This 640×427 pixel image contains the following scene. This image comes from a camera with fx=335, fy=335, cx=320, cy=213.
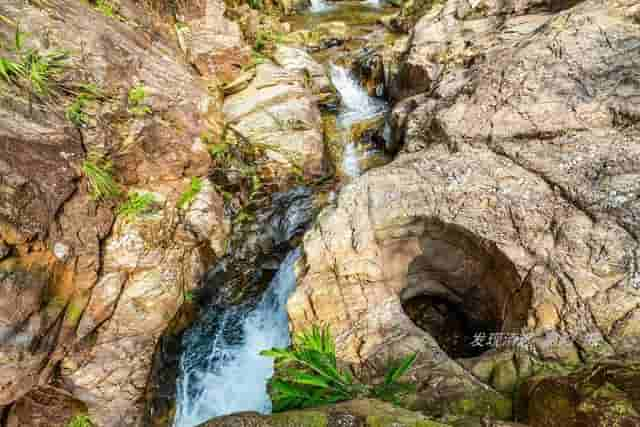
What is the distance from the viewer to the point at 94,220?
4430mm

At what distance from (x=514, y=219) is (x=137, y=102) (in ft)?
18.4

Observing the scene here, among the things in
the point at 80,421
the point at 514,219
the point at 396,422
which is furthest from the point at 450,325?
the point at 80,421

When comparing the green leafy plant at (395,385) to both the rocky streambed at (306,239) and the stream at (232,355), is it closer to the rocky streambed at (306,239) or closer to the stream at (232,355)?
the rocky streambed at (306,239)

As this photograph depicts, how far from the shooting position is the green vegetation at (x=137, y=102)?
527 cm

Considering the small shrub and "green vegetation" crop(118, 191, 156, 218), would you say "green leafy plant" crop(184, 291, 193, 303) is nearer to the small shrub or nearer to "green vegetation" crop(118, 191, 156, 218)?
"green vegetation" crop(118, 191, 156, 218)

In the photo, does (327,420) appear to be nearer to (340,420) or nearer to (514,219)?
(340,420)

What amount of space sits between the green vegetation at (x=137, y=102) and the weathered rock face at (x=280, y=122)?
65.7 inches

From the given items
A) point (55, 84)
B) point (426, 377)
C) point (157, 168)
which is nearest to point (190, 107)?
point (157, 168)

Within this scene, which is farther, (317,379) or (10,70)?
(10,70)

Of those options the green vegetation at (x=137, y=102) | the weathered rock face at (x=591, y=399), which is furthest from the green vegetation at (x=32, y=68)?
the weathered rock face at (x=591, y=399)

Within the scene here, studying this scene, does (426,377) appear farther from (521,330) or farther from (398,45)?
(398,45)

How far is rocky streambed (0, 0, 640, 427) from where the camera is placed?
116 inches

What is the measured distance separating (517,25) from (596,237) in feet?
19.1

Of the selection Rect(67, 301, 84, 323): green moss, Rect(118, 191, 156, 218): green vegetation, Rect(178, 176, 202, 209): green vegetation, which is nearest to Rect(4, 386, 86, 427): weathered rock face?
Rect(67, 301, 84, 323): green moss
